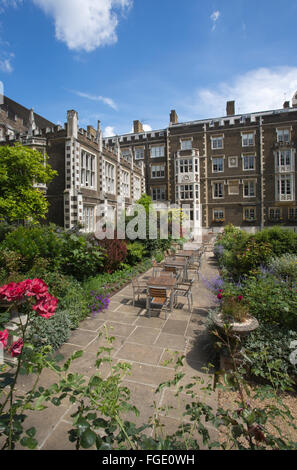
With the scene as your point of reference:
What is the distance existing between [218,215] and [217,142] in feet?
29.3

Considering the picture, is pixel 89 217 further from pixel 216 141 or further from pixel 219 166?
pixel 216 141

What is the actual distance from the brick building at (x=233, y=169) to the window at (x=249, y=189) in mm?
111

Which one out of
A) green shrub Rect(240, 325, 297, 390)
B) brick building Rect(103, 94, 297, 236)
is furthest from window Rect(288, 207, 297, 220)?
green shrub Rect(240, 325, 297, 390)

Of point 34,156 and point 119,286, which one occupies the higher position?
point 34,156

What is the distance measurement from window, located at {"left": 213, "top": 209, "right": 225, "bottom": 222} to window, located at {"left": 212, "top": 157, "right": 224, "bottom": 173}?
493cm

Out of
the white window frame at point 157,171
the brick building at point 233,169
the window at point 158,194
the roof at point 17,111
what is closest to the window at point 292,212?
the brick building at point 233,169

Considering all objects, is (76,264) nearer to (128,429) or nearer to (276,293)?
(276,293)

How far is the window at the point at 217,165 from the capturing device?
1215 inches

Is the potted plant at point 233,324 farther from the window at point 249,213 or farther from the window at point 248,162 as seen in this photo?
the window at point 248,162

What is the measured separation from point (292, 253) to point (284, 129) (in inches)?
1062

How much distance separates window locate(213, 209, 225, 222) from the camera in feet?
101

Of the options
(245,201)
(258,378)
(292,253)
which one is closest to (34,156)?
(292,253)

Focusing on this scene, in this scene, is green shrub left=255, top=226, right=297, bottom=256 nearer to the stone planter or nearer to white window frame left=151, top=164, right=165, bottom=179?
the stone planter
